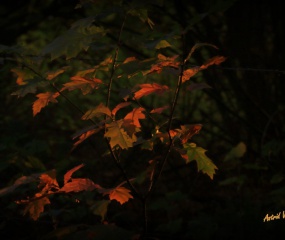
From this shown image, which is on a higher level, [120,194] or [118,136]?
[118,136]

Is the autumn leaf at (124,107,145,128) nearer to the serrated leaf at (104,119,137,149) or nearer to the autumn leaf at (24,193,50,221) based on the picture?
the serrated leaf at (104,119,137,149)

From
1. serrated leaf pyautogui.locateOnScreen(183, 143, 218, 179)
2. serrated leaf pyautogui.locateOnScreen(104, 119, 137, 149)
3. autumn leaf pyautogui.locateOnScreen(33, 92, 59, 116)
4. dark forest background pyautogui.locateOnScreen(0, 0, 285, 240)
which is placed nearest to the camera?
serrated leaf pyautogui.locateOnScreen(104, 119, 137, 149)

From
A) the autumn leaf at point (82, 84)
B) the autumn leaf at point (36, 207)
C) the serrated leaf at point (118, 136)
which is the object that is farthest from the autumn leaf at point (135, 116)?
the autumn leaf at point (36, 207)

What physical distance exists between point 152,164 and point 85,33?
0.75 m

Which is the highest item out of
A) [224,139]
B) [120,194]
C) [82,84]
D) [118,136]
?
[82,84]

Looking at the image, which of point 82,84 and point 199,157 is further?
point 199,157

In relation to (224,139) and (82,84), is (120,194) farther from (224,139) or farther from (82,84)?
(224,139)

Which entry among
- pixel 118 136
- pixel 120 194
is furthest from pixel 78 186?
pixel 118 136

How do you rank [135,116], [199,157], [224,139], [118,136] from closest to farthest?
[118,136], [135,116], [199,157], [224,139]

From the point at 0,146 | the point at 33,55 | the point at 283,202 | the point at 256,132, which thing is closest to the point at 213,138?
the point at 256,132

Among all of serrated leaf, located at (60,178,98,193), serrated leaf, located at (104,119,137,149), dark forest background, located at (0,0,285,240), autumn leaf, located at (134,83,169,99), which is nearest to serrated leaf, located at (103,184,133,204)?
serrated leaf, located at (60,178,98,193)

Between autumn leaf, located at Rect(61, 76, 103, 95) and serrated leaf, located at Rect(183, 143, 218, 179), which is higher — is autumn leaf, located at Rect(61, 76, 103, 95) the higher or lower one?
the higher one

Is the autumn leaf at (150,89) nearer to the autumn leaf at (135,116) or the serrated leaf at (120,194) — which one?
the autumn leaf at (135,116)

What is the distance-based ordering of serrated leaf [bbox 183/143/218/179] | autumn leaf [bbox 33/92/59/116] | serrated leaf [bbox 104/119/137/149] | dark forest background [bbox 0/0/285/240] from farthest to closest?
dark forest background [bbox 0/0/285/240], serrated leaf [bbox 183/143/218/179], autumn leaf [bbox 33/92/59/116], serrated leaf [bbox 104/119/137/149]
